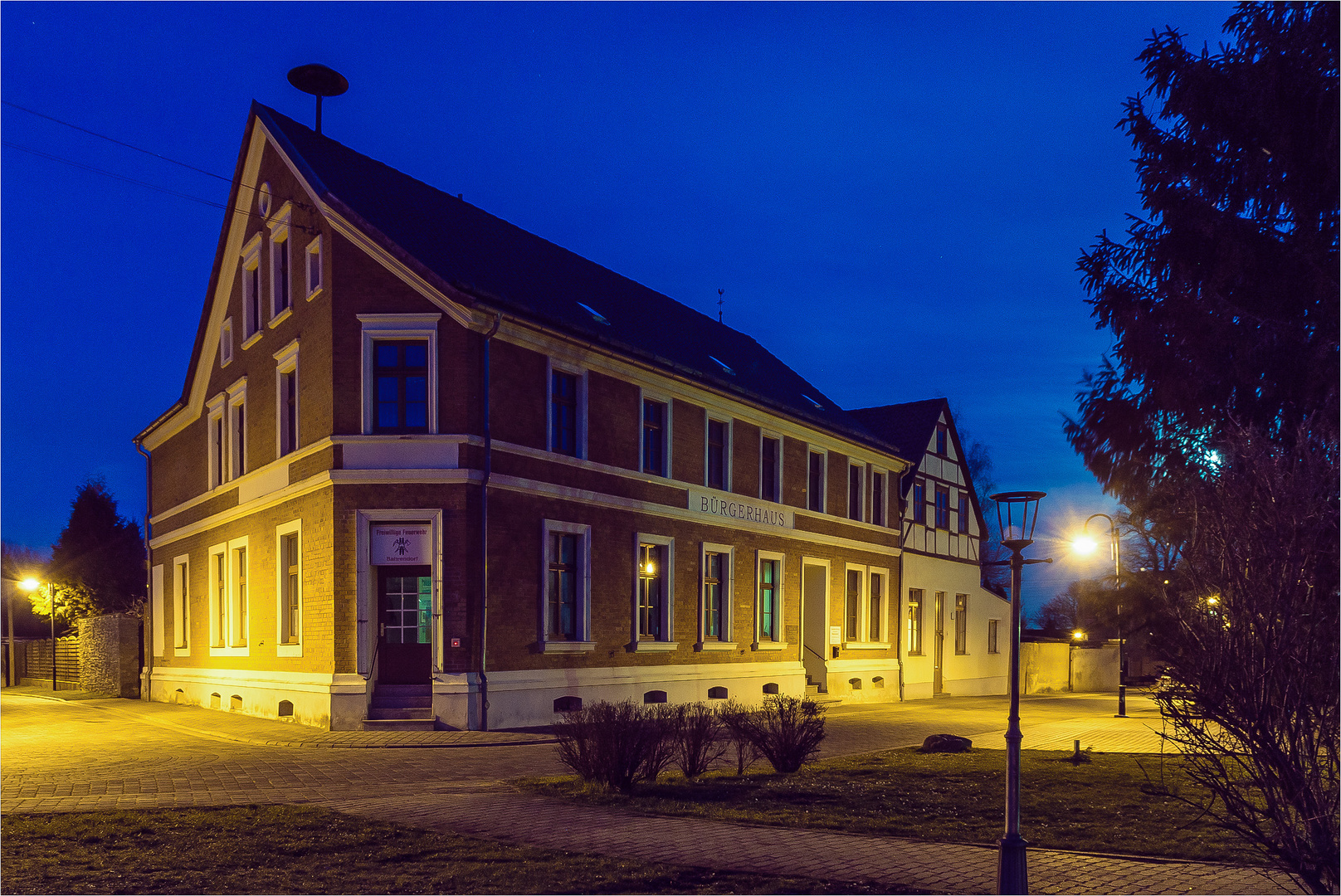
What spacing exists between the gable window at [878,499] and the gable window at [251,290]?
18467 mm

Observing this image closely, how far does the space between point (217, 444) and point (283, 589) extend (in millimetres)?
6987

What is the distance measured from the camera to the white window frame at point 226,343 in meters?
26.1

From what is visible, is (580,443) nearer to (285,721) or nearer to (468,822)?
(285,721)

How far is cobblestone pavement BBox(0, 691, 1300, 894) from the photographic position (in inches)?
315

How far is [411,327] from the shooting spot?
19.3m

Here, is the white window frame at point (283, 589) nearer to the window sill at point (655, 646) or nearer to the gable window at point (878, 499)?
the window sill at point (655, 646)

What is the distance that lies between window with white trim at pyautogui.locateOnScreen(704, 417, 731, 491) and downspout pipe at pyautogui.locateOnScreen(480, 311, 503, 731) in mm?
7997

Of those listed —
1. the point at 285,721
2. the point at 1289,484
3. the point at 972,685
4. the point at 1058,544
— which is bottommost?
the point at 972,685

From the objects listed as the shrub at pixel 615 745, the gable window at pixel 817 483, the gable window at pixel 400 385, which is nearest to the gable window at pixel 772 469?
the gable window at pixel 817 483

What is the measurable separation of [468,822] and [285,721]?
11.9 meters

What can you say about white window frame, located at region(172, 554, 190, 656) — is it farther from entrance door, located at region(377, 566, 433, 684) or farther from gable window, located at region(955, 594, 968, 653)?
gable window, located at region(955, 594, 968, 653)

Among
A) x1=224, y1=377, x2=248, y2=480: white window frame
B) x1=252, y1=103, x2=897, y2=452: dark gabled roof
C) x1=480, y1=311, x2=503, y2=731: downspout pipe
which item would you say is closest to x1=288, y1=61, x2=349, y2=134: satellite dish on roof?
x1=252, y1=103, x2=897, y2=452: dark gabled roof

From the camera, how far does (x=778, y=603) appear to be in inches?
1099

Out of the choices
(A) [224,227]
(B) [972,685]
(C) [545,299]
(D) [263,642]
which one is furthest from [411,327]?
(B) [972,685]
